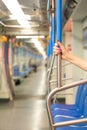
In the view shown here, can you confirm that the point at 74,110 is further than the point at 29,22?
No

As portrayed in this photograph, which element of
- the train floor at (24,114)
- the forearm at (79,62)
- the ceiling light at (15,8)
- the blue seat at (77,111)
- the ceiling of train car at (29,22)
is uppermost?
the ceiling light at (15,8)

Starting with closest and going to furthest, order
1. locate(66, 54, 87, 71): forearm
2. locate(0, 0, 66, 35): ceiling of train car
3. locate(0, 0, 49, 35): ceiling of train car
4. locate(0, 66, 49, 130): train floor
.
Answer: locate(66, 54, 87, 71): forearm, locate(0, 0, 49, 35): ceiling of train car, locate(0, 66, 49, 130): train floor, locate(0, 0, 66, 35): ceiling of train car

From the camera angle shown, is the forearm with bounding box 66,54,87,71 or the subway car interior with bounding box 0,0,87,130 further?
the subway car interior with bounding box 0,0,87,130

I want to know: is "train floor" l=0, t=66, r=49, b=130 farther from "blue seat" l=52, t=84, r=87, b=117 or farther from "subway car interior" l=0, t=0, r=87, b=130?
"blue seat" l=52, t=84, r=87, b=117

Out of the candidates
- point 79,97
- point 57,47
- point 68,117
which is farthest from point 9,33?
point 57,47

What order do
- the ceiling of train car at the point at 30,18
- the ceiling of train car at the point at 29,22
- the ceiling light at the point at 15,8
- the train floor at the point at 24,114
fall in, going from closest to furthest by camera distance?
1. the ceiling light at the point at 15,8
2. the ceiling of train car at the point at 30,18
3. the train floor at the point at 24,114
4. the ceiling of train car at the point at 29,22

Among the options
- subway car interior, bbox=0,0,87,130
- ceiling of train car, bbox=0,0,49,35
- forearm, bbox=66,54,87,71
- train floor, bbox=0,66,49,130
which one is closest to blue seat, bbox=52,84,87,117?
subway car interior, bbox=0,0,87,130

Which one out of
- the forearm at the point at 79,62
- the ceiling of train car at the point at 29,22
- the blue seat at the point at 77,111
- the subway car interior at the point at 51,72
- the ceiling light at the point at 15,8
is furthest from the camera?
the ceiling of train car at the point at 29,22

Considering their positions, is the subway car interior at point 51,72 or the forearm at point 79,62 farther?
the subway car interior at point 51,72

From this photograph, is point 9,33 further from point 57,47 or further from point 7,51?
point 57,47

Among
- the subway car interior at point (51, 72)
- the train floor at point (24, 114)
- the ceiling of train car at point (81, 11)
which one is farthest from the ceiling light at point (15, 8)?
the train floor at point (24, 114)

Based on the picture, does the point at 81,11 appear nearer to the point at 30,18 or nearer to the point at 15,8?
the point at 15,8

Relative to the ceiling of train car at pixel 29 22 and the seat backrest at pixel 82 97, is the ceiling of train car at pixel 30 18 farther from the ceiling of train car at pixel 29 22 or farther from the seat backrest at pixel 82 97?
the seat backrest at pixel 82 97

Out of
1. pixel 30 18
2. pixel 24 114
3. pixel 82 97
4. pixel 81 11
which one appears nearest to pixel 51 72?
pixel 82 97
